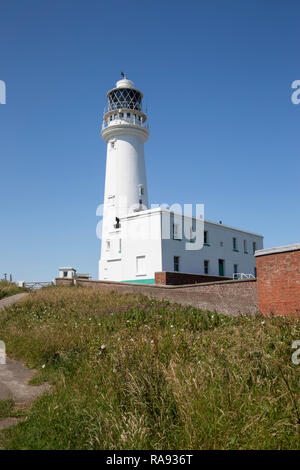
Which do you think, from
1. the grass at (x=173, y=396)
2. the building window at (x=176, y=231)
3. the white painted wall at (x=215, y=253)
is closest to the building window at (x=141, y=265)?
the white painted wall at (x=215, y=253)

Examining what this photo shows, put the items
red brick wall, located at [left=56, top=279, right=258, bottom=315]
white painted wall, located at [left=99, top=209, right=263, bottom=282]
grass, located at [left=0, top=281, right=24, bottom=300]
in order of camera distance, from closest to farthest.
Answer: red brick wall, located at [left=56, top=279, right=258, bottom=315]
grass, located at [left=0, top=281, right=24, bottom=300]
white painted wall, located at [left=99, top=209, right=263, bottom=282]

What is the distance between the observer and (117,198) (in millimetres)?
32125

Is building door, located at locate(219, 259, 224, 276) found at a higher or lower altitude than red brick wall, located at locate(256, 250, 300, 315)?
higher

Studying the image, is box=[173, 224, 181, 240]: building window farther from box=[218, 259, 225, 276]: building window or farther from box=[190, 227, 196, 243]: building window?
box=[218, 259, 225, 276]: building window

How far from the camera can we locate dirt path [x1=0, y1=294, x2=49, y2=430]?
679 centimetres

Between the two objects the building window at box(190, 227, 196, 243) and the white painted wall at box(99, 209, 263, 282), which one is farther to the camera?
the building window at box(190, 227, 196, 243)

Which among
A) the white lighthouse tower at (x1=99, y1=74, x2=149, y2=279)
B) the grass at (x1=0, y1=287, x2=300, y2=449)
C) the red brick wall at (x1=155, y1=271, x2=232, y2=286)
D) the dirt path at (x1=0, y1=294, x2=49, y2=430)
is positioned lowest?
the dirt path at (x1=0, y1=294, x2=49, y2=430)

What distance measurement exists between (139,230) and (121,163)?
7143 millimetres

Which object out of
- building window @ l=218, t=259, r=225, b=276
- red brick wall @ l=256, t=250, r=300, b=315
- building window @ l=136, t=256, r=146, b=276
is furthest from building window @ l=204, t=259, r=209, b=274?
red brick wall @ l=256, t=250, r=300, b=315

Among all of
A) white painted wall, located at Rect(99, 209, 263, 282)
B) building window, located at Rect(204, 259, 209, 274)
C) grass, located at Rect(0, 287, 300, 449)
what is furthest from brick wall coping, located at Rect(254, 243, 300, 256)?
building window, located at Rect(204, 259, 209, 274)

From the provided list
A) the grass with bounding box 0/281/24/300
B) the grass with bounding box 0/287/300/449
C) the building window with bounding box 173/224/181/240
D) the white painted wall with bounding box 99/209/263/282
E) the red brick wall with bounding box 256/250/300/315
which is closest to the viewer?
the grass with bounding box 0/287/300/449

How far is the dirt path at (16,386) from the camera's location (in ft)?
22.3

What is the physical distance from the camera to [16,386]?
25.5 ft
